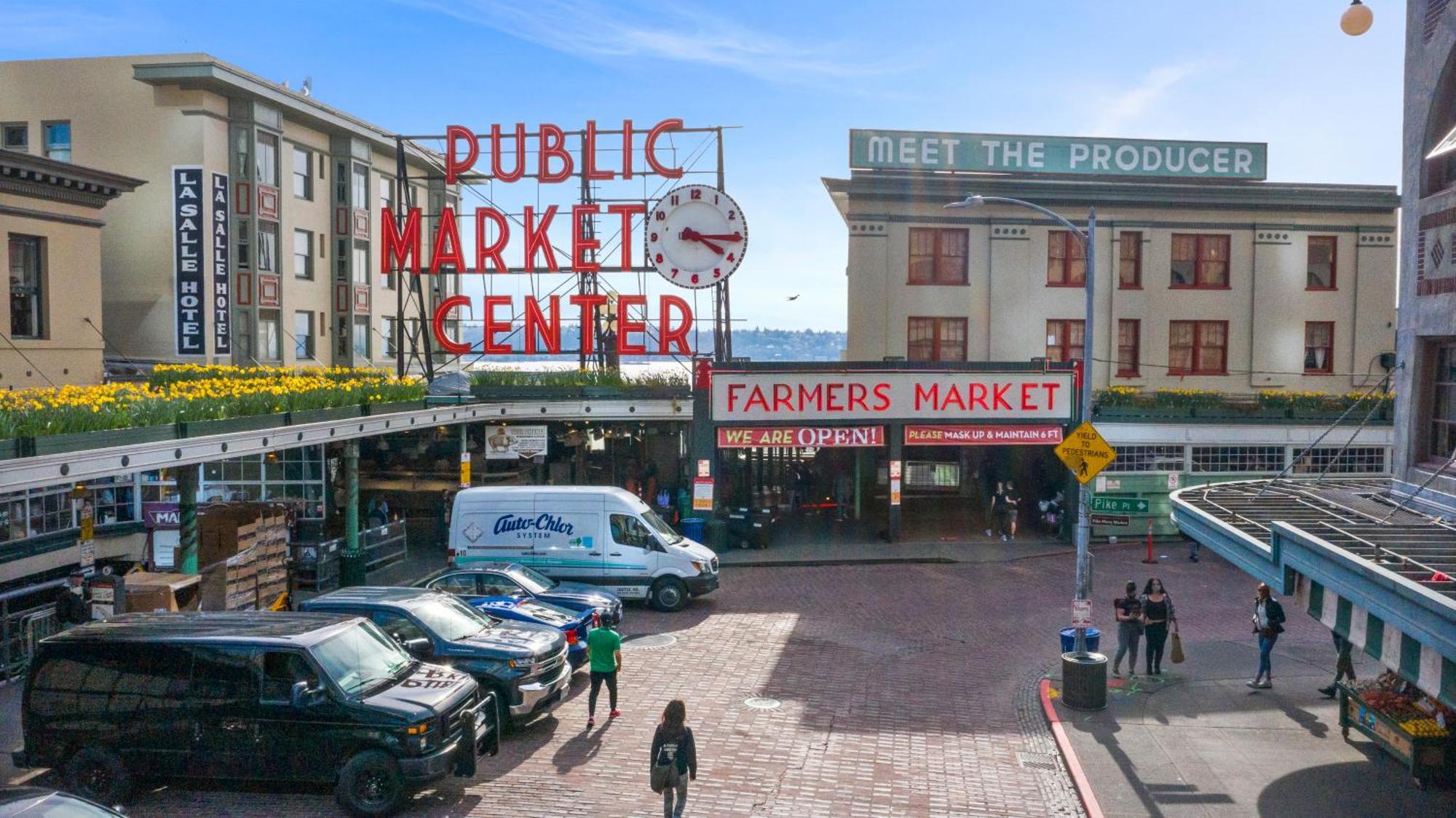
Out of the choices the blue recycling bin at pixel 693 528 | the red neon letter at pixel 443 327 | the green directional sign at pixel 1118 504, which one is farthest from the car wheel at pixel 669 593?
the red neon letter at pixel 443 327

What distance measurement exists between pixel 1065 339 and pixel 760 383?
10.7 meters

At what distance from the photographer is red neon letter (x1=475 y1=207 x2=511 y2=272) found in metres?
34.5

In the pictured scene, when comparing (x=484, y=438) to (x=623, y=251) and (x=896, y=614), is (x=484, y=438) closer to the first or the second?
(x=623, y=251)

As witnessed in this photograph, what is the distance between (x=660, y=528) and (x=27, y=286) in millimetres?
16750

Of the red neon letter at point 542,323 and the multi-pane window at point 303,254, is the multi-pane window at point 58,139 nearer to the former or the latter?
the multi-pane window at point 303,254

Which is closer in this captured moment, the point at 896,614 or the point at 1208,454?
the point at 896,614

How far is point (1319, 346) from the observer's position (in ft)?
117

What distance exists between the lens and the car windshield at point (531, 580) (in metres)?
18.9

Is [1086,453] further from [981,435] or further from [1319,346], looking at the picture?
[1319,346]

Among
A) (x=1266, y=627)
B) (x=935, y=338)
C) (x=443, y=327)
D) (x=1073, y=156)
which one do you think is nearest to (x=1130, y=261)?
(x=1073, y=156)

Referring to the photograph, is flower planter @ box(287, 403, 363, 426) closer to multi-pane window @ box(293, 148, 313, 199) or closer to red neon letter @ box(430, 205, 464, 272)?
red neon letter @ box(430, 205, 464, 272)

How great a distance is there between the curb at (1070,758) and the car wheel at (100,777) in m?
10.0

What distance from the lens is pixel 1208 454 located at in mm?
31984

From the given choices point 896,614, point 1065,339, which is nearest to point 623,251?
point 1065,339
